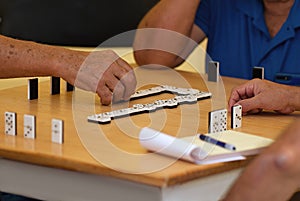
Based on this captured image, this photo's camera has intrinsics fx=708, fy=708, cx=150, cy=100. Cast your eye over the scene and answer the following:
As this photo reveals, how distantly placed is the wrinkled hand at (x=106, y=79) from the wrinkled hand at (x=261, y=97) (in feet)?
0.90

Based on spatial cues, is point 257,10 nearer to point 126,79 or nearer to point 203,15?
point 203,15

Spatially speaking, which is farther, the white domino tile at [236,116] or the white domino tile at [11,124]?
the white domino tile at [236,116]

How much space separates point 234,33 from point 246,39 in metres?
0.06

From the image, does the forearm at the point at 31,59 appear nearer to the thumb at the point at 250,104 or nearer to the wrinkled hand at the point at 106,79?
the wrinkled hand at the point at 106,79

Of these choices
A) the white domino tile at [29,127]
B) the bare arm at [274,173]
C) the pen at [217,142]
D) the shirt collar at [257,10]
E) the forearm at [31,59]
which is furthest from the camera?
the shirt collar at [257,10]

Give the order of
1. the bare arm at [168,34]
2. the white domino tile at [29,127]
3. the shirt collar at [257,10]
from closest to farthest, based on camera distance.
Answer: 1. the white domino tile at [29,127]
2. the shirt collar at [257,10]
3. the bare arm at [168,34]

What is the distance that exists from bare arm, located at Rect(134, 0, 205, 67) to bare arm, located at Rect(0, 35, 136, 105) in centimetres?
66

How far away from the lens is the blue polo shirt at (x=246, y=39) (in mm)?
2322

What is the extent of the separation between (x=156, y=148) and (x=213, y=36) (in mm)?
1275

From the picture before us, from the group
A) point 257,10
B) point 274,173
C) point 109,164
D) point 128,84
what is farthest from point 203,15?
point 274,173

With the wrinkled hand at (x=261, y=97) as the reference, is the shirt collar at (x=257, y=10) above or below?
above

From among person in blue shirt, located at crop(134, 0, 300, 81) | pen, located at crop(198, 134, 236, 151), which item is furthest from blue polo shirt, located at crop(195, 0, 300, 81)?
pen, located at crop(198, 134, 236, 151)

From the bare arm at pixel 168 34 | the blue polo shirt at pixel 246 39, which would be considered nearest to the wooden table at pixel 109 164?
the blue polo shirt at pixel 246 39

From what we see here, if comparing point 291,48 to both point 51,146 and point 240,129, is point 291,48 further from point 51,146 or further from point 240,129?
point 51,146
